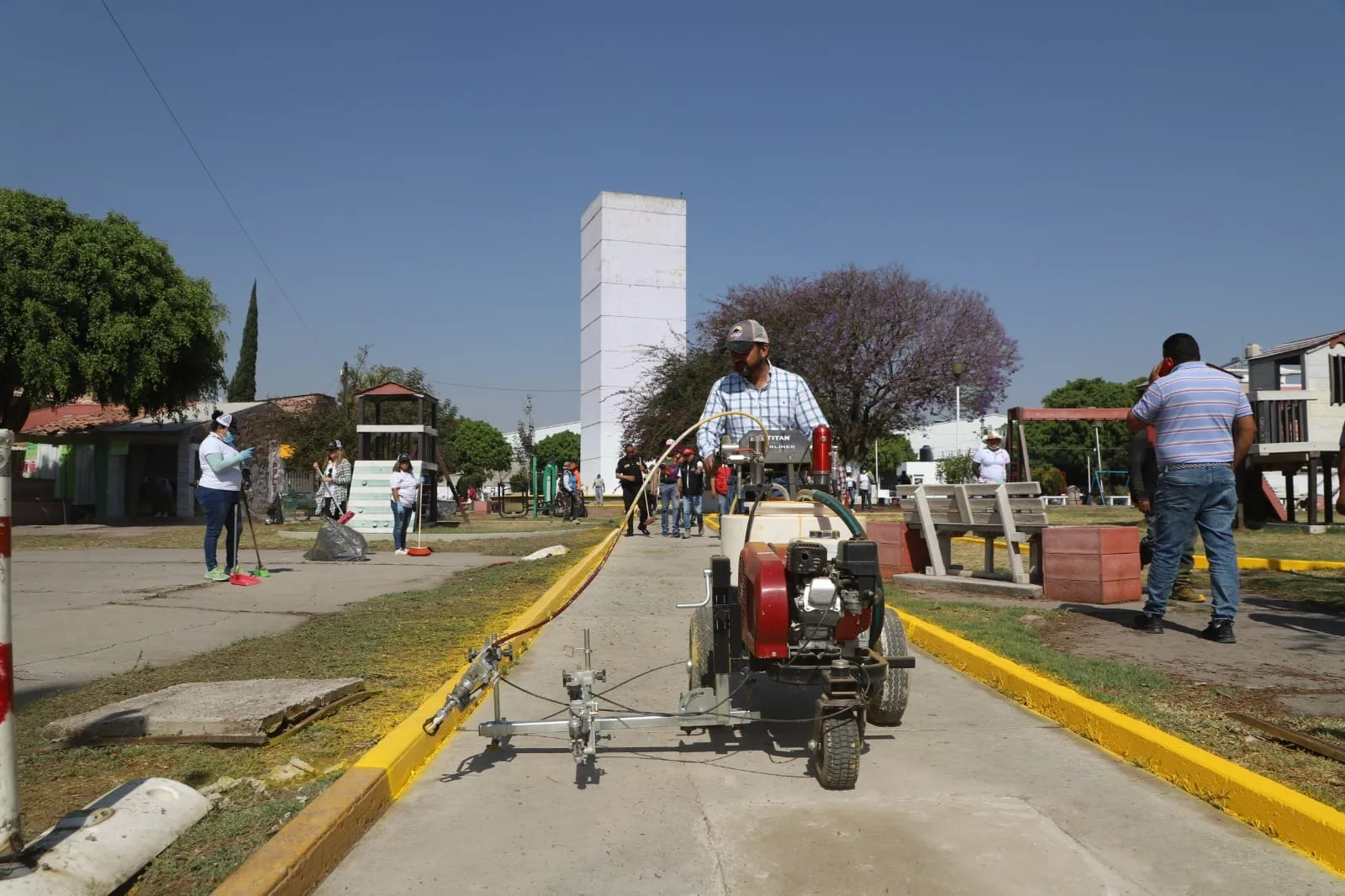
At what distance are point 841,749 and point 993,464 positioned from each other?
11.8 m

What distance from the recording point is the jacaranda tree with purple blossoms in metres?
36.0

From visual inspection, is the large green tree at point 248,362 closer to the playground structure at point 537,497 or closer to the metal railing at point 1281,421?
the playground structure at point 537,497

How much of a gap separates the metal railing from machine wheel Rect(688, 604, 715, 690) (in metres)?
17.5

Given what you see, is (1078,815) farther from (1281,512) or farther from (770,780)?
(1281,512)

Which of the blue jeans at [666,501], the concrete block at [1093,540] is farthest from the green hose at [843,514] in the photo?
the blue jeans at [666,501]

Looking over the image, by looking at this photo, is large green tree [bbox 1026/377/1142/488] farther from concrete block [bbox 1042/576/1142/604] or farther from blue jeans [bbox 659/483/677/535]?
concrete block [bbox 1042/576/1142/604]

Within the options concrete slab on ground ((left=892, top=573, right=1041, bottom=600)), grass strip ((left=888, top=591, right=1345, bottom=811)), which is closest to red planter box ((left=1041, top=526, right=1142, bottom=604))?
concrete slab on ground ((left=892, top=573, right=1041, bottom=600))

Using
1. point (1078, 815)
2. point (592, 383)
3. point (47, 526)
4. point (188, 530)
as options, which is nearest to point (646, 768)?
point (1078, 815)

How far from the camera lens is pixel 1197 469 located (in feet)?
21.3

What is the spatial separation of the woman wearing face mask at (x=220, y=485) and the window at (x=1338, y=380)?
20342 mm

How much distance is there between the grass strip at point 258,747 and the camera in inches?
124

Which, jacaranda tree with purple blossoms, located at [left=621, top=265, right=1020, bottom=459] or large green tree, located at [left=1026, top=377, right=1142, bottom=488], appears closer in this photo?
jacaranda tree with purple blossoms, located at [left=621, top=265, right=1020, bottom=459]

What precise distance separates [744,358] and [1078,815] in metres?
2.81

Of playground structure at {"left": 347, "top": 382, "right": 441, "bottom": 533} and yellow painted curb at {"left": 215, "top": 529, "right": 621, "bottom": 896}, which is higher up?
playground structure at {"left": 347, "top": 382, "right": 441, "bottom": 533}
